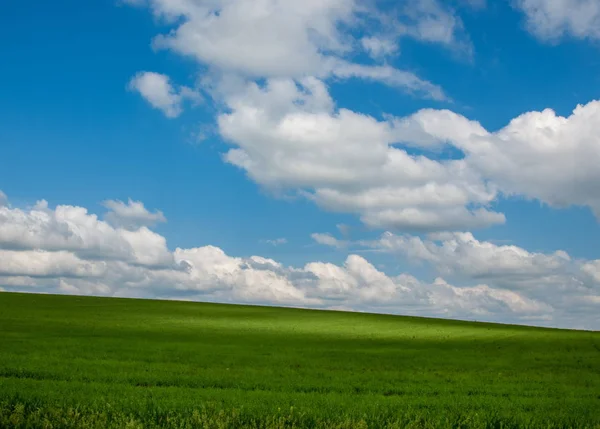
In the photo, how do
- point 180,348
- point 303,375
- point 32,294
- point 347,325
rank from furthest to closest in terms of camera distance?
point 32,294
point 347,325
point 180,348
point 303,375

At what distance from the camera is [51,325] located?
170 ft

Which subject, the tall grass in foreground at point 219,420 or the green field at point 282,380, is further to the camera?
the green field at point 282,380

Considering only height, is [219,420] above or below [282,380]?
above

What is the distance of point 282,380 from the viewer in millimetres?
23875

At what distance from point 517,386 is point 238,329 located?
36822 mm

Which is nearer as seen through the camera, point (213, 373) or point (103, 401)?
point (103, 401)

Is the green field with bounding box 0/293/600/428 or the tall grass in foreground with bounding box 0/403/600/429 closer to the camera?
the tall grass in foreground with bounding box 0/403/600/429

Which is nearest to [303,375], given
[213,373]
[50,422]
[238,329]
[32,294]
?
[213,373]

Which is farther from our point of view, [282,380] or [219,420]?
[282,380]

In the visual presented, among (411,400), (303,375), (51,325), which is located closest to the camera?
(411,400)

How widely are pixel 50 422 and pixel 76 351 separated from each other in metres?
19.4

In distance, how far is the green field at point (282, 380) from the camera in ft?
52.0

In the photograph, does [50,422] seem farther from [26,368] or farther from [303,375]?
[303,375]

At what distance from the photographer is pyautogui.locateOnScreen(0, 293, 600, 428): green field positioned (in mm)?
15859
